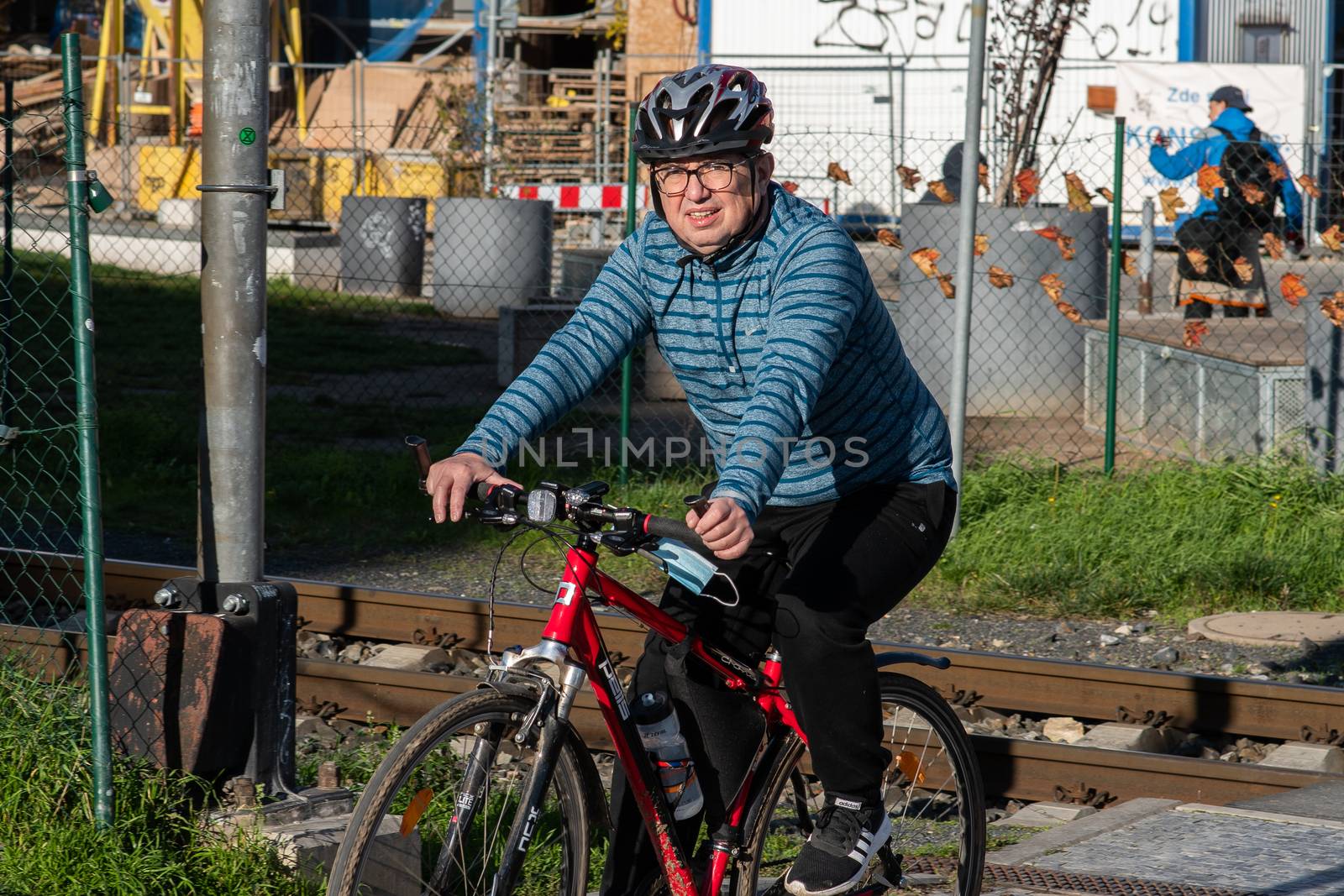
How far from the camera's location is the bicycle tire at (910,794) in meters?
3.63

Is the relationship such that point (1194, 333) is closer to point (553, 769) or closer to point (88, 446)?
point (88, 446)

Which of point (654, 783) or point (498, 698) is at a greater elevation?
point (498, 698)

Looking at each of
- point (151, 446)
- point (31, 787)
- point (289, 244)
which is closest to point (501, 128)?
point (289, 244)

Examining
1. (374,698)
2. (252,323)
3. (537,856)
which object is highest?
(252,323)

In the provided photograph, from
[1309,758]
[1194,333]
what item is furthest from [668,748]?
[1194,333]

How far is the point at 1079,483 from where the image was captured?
896 centimetres

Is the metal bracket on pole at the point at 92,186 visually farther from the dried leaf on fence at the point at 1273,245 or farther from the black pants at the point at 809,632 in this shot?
the dried leaf on fence at the point at 1273,245

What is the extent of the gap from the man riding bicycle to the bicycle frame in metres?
0.05

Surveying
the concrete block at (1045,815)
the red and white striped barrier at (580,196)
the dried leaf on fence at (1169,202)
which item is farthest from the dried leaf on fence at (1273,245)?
the red and white striped barrier at (580,196)

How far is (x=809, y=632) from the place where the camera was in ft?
10.8

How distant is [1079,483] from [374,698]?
4.48 m

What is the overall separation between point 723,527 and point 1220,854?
2.35 meters

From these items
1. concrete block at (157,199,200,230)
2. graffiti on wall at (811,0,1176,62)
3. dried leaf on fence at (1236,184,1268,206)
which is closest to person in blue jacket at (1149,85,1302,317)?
dried leaf on fence at (1236,184,1268,206)

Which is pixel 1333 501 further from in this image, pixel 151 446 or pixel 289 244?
pixel 289 244
